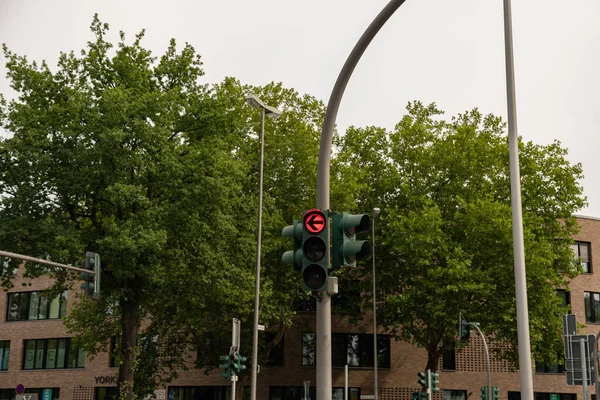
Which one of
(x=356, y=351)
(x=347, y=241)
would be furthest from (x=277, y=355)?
(x=347, y=241)

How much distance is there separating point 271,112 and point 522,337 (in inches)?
737

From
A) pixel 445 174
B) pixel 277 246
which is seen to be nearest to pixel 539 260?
pixel 445 174

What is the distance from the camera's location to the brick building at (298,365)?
50.1 metres

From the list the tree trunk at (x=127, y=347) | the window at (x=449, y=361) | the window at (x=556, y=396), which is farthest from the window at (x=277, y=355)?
the tree trunk at (x=127, y=347)

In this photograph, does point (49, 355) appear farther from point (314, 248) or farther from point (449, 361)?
point (314, 248)

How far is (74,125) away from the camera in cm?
2841

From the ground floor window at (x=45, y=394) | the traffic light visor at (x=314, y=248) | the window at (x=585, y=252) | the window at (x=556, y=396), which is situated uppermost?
the window at (x=585, y=252)

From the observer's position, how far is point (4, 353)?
56625 millimetres

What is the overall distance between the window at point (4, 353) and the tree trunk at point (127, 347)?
29.4 metres

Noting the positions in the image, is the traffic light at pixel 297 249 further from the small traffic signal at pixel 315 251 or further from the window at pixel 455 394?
the window at pixel 455 394

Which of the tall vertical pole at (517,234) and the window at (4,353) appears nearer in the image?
the tall vertical pole at (517,234)

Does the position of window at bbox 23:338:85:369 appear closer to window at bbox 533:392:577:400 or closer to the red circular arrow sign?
window at bbox 533:392:577:400

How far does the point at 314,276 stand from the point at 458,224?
34.1 meters

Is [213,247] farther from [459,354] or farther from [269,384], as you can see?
[459,354]
